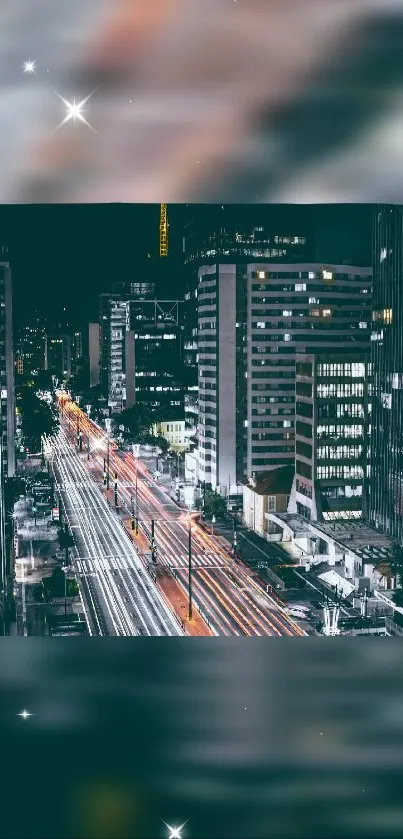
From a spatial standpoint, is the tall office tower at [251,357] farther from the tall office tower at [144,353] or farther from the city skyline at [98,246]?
the city skyline at [98,246]

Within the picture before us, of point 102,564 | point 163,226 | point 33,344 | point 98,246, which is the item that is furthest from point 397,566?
point 98,246

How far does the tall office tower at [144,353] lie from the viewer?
1769 centimetres

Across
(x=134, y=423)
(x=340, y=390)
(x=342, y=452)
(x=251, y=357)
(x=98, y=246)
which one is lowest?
(x=342, y=452)

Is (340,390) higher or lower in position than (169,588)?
higher

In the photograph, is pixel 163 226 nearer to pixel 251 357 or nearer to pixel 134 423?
pixel 134 423

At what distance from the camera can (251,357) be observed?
19.3 metres

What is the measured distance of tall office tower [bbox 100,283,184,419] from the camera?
17.7 metres
